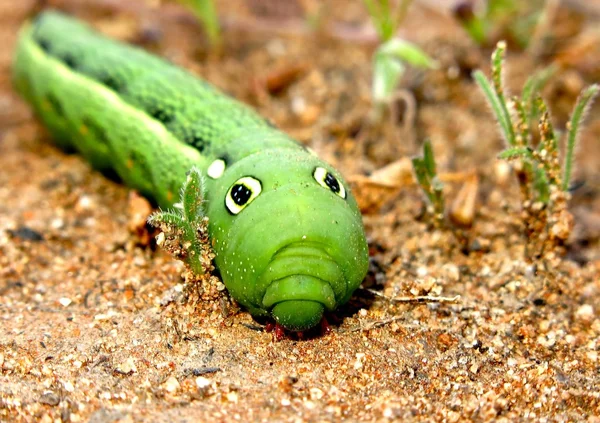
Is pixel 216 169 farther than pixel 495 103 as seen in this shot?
No

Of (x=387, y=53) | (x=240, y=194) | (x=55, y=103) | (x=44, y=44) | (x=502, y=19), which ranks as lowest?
(x=55, y=103)

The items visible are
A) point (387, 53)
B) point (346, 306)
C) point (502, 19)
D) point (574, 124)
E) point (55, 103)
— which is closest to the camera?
point (346, 306)

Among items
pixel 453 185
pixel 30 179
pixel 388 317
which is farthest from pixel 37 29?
pixel 388 317

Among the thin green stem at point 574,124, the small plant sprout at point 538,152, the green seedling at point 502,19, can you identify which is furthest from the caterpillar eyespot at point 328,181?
the green seedling at point 502,19

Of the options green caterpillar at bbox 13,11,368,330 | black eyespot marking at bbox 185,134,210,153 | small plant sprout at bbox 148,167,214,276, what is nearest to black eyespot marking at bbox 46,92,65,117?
green caterpillar at bbox 13,11,368,330

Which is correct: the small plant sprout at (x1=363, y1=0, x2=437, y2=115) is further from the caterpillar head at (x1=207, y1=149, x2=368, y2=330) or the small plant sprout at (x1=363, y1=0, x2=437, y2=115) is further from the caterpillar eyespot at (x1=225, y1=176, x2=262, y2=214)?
the caterpillar eyespot at (x1=225, y1=176, x2=262, y2=214)

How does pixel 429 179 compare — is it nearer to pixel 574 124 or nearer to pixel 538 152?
pixel 538 152

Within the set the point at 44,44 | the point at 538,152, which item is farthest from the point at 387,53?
the point at 44,44

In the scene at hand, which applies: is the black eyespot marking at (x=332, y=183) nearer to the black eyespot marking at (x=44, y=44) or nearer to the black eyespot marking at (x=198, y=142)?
the black eyespot marking at (x=198, y=142)
